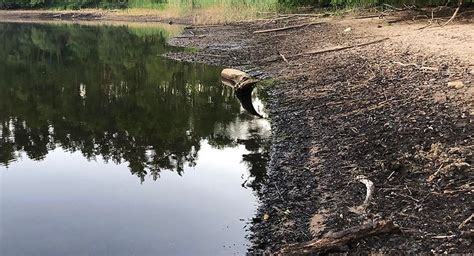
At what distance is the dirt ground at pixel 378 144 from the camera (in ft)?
16.5

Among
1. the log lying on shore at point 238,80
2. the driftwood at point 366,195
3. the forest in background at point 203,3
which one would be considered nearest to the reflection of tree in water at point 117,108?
the log lying on shore at point 238,80

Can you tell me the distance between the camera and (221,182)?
850 centimetres

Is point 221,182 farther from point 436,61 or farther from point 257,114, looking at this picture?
point 436,61

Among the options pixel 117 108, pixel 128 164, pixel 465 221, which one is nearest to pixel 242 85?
pixel 117 108

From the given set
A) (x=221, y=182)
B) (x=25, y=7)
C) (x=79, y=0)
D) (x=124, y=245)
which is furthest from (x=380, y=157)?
(x=25, y=7)

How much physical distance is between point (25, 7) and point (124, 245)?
67834 mm

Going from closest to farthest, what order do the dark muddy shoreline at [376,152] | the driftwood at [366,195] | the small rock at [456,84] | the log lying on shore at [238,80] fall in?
the dark muddy shoreline at [376,152], the driftwood at [366,195], the small rock at [456,84], the log lying on shore at [238,80]

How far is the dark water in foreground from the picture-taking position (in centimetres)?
641

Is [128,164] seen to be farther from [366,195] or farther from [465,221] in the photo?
[465,221]

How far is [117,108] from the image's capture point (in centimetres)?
1471

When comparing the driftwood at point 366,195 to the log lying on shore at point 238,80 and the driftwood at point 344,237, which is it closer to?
the driftwood at point 344,237

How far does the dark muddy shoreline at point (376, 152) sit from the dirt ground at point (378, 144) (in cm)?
2

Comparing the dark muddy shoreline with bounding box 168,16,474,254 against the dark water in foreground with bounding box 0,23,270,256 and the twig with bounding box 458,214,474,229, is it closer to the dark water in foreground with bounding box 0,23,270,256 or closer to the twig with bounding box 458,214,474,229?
the twig with bounding box 458,214,474,229

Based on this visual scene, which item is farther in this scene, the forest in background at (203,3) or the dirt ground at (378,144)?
the forest in background at (203,3)
